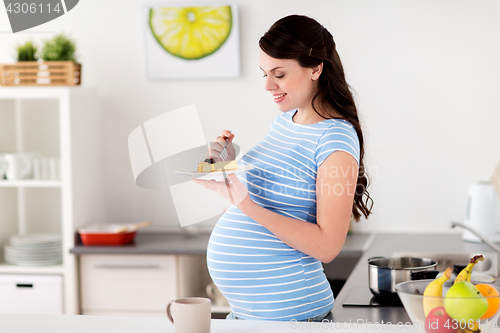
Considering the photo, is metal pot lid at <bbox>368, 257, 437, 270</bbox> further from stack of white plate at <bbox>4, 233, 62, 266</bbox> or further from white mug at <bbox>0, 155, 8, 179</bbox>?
white mug at <bbox>0, 155, 8, 179</bbox>

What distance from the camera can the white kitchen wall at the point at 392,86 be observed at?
8.06 feet

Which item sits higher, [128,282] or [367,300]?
[367,300]

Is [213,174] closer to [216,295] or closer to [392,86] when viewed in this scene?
[216,295]

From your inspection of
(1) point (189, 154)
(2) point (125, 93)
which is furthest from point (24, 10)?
(1) point (189, 154)

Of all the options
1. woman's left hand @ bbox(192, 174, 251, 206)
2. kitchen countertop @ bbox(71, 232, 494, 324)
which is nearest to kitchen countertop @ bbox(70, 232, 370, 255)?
kitchen countertop @ bbox(71, 232, 494, 324)

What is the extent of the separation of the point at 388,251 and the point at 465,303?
1.37 meters

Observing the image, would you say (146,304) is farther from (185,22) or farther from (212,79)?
(185,22)

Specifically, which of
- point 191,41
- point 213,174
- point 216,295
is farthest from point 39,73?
point 213,174

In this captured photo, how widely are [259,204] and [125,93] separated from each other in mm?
1664

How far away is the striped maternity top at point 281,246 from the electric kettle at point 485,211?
1.28m

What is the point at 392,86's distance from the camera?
252cm

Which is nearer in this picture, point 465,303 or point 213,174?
point 465,303

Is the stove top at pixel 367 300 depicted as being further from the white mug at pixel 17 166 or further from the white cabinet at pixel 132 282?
the white mug at pixel 17 166

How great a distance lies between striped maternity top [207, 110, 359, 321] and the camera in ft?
3.92
